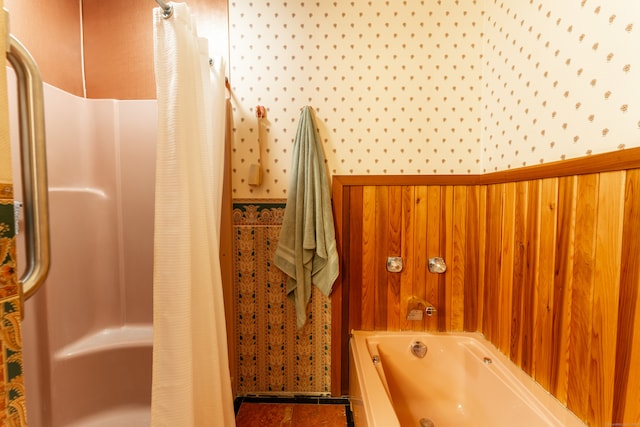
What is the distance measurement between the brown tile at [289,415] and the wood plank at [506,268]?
859 millimetres

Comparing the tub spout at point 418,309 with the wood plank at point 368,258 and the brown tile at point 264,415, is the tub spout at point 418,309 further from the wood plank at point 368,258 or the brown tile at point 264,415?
the brown tile at point 264,415

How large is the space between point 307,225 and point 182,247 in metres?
0.67

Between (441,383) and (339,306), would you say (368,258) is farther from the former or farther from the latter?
(441,383)

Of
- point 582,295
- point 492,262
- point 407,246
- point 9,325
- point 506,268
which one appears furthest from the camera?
point 407,246

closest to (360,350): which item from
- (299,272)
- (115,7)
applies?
(299,272)

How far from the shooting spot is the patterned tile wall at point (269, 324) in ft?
4.88

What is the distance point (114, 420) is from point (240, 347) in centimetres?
64

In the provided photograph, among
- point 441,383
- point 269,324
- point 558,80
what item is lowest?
point 441,383

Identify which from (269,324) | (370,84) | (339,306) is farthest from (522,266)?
(269,324)

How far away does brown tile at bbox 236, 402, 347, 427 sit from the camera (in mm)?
1321

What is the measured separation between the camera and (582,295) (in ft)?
2.80

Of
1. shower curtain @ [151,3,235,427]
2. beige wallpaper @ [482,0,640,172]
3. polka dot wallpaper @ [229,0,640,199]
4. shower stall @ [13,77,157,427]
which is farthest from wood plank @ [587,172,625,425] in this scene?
shower stall @ [13,77,157,427]

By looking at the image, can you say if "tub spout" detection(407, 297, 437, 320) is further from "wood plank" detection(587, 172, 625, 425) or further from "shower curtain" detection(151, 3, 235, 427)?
"shower curtain" detection(151, 3, 235, 427)

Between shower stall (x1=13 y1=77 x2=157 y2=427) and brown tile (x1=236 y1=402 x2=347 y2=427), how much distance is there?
Answer: 0.49m
